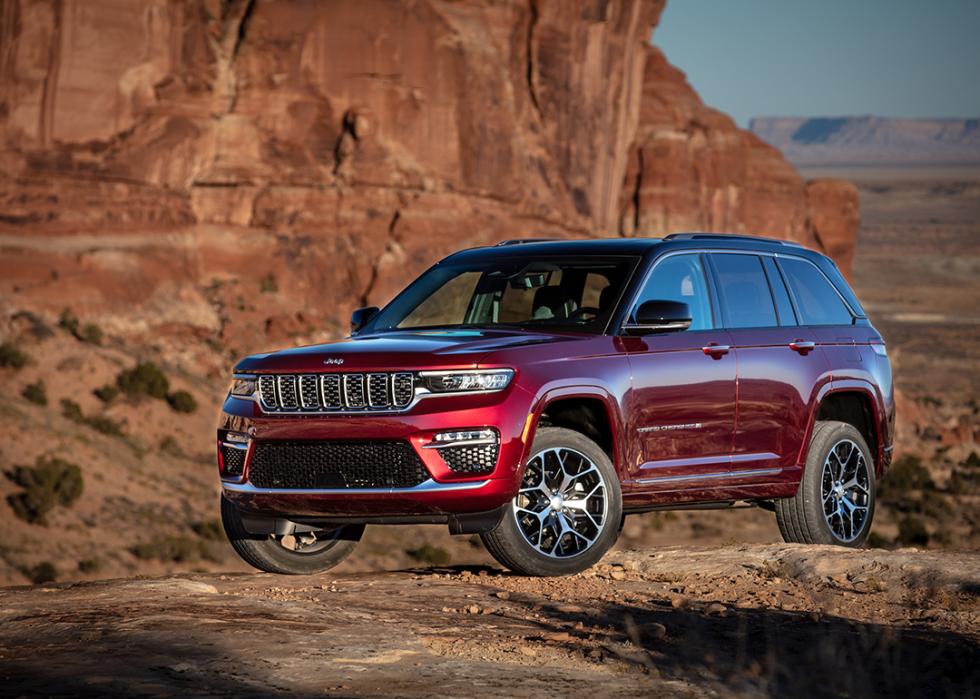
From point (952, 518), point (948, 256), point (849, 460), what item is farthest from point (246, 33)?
point (948, 256)

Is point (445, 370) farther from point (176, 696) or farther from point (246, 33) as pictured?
point (246, 33)

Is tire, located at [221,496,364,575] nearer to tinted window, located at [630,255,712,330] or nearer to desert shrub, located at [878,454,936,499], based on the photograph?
tinted window, located at [630,255,712,330]

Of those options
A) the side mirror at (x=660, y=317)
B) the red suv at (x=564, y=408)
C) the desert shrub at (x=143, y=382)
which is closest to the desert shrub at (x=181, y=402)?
the desert shrub at (x=143, y=382)

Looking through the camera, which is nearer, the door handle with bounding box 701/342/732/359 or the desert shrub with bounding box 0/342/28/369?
the door handle with bounding box 701/342/732/359

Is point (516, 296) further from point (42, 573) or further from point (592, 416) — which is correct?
point (42, 573)

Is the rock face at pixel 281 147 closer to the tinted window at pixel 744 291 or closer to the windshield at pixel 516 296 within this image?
the windshield at pixel 516 296

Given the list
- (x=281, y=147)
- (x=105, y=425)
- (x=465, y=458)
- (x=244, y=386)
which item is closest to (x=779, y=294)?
(x=465, y=458)

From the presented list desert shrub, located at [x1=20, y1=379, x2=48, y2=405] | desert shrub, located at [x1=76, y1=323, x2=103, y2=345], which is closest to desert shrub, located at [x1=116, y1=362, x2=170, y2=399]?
desert shrub, located at [x1=76, y1=323, x2=103, y2=345]

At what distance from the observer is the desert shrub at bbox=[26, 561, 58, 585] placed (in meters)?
31.0

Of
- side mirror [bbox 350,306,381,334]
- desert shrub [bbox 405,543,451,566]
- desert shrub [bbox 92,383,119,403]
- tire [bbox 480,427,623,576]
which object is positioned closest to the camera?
tire [bbox 480,427,623,576]

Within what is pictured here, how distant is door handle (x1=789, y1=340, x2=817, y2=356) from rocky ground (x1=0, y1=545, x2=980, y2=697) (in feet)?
4.28

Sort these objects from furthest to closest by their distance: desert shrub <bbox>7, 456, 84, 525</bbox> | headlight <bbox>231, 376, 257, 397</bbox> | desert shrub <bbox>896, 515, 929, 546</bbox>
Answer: desert shrub <bbox>896, 515, 929, 546</bbox> → desert shrub <bbox>7, 456, 84, 525</bbox> → headlight <bbox>231, 376, 257, 397</bbox>

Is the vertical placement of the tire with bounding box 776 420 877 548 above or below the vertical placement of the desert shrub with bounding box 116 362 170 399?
above

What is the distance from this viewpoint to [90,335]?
48344mm
